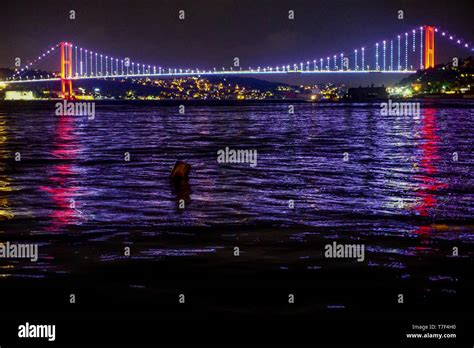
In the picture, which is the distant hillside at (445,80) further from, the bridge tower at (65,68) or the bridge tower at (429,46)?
the bridge tower at (65,68)

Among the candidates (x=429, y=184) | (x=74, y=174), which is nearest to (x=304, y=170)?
(x=429, y=184)

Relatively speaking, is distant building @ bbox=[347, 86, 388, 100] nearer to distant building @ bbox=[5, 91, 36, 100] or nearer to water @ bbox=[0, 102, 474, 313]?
distant building @ bbox=[5, 91, 36, 100]

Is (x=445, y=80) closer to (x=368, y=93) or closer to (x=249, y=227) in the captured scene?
(x=368, y=93)

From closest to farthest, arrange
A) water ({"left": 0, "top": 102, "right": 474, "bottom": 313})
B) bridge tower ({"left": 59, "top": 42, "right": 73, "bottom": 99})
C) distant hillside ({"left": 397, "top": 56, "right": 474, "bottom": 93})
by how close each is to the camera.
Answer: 1. water ({"left": 0, "top": 102, "right": 474, "bottom": 313})
2. bridge tower ({"left": 59, "top": 42, "right": 73, "bottom": 99})
3. distant hillside ({"left": 397, "top": 56, "right": 474, "bottom": 93})

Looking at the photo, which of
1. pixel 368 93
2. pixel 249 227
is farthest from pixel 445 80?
pixel 249 227

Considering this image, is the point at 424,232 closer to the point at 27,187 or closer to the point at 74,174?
the point at 27,187

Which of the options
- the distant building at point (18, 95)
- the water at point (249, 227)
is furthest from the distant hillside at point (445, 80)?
the water at point (249, 227)

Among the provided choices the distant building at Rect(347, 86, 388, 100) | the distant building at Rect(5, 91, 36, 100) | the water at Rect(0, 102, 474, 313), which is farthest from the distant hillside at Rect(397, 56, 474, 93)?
the water at Rect(0, 102, 474, 313)

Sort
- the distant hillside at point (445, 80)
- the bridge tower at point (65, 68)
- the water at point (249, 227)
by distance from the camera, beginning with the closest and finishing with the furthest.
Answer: the water at point (249, 227), the bridge tower at point (65, 68), the distant hillside at point (445, 80)
